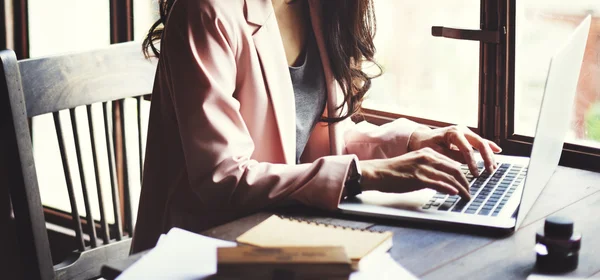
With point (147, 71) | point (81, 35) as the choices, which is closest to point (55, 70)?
point (147, 71)

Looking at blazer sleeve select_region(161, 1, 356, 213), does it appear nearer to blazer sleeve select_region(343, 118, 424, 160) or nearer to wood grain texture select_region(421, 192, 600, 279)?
wood grain texture select_region(421, 192, 600, 279)

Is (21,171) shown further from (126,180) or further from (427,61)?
(427,61)

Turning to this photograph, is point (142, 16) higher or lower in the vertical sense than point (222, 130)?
higher

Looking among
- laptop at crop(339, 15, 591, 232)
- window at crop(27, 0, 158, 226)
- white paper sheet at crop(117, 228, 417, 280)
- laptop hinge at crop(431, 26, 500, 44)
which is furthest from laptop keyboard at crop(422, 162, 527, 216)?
window at crop(27, 0, 158, 226)

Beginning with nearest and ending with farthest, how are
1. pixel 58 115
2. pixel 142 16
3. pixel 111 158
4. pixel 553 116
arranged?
pixel 553 116
pixel 58 115
pixel 111 158
pixel 142 16

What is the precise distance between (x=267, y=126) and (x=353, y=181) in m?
0.24

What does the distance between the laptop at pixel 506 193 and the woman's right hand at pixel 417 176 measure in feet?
A: 0.07

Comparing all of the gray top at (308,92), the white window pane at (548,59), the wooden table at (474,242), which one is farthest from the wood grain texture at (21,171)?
the white window pane at (548,59)

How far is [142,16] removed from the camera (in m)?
2.36

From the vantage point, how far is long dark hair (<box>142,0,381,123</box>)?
1.65 m

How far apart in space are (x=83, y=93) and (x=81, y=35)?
1.05 metres

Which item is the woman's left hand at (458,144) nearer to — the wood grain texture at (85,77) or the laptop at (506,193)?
the laptop at (506,193)

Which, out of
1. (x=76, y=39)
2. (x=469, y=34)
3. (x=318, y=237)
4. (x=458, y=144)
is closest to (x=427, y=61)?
(x=469, y=34)

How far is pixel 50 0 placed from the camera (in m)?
2.55
